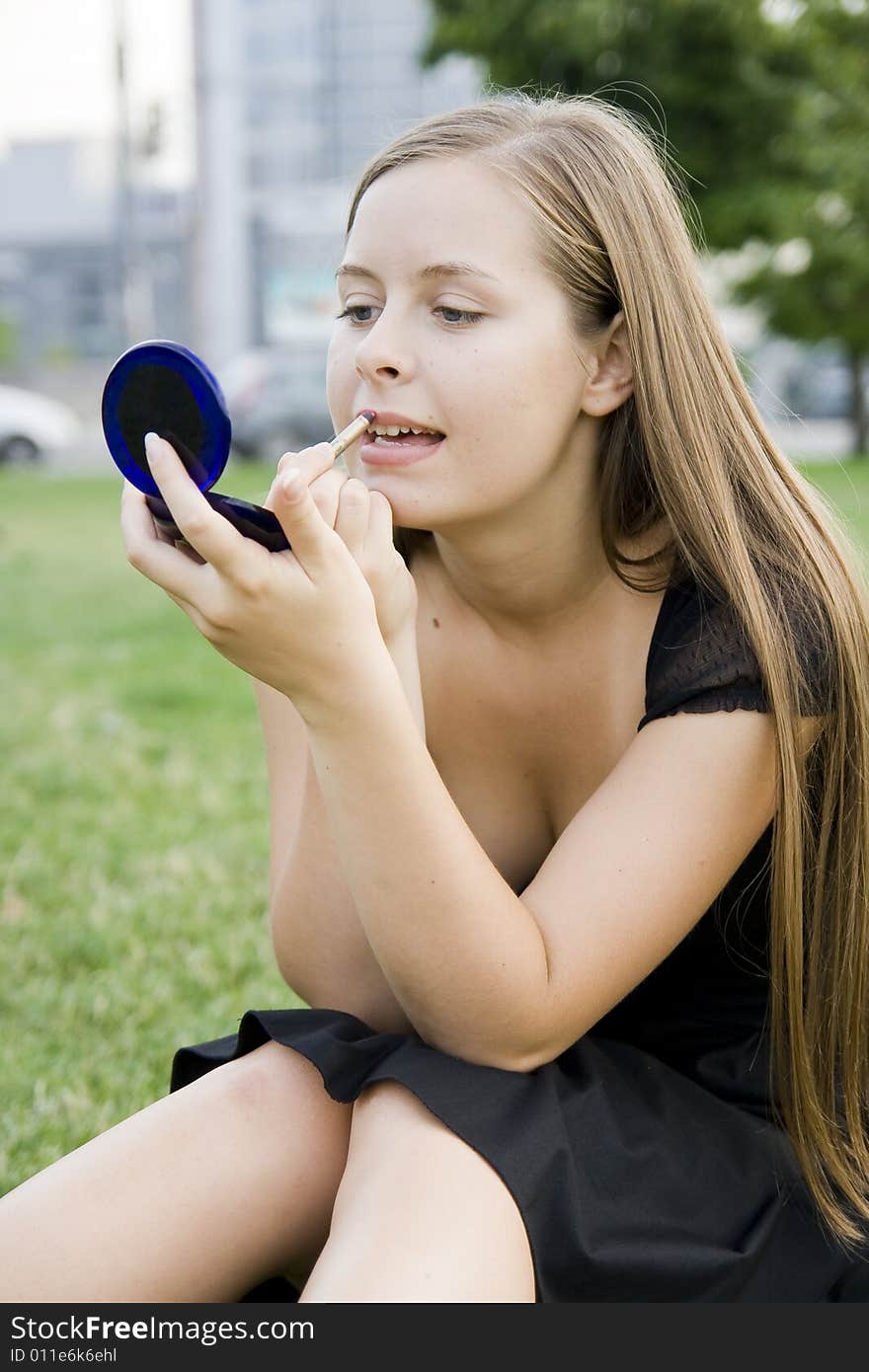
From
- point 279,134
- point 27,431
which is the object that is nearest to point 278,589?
point 27,431

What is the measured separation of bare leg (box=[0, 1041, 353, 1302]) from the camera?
153cm

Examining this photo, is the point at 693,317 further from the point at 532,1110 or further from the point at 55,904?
the point at 55,904

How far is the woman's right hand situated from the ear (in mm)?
358

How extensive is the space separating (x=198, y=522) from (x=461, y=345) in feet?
1.50

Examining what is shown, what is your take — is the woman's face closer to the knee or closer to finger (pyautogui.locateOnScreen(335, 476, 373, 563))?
finger (pyautogui.locateOnScreen(335, 476, 373, 563))

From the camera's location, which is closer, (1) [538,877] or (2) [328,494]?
(2) [328,494]

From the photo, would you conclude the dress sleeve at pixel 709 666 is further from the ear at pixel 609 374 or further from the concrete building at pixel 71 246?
the concrete building at pixel 71 246

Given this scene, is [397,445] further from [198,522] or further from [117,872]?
[117,872]

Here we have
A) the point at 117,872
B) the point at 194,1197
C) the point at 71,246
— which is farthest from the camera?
the point at 71,246

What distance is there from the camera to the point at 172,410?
1508 mm

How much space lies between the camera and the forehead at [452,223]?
5.69 ft

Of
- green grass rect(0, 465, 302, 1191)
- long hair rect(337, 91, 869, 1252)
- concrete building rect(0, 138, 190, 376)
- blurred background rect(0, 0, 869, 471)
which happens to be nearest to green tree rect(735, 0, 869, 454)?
blurred background rect(0, 0, 869, 471)

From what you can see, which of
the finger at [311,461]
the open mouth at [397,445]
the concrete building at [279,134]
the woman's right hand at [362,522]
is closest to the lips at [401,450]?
the open mouth at [397,445]

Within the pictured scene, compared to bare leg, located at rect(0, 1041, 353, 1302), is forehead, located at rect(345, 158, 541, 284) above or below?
above
